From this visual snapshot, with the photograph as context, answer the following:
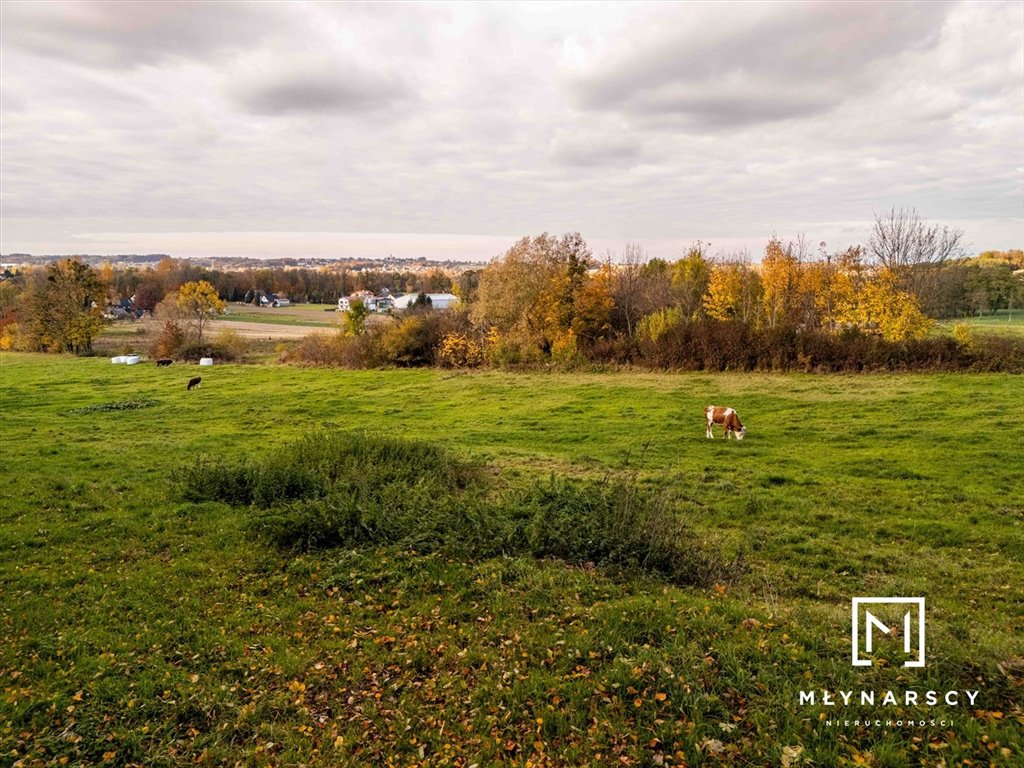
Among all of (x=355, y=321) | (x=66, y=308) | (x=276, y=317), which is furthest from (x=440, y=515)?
(x=276, y=317)

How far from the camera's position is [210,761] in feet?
16.6

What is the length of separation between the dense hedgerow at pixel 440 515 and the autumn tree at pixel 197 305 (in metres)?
48.4

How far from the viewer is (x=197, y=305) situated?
59.2m

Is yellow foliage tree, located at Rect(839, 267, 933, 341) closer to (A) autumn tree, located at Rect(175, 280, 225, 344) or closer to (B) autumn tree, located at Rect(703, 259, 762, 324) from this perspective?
(B) autumn tree, located at Rect(703, 259, 762, 324)

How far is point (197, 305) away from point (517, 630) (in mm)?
62407

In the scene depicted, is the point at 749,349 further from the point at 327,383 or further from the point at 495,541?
the point at 495,541

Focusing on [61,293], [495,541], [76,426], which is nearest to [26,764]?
[495,541]

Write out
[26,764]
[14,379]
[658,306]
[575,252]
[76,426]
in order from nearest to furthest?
[26,764] < [76,426] < [14,379] < [575,252] < [658,306]


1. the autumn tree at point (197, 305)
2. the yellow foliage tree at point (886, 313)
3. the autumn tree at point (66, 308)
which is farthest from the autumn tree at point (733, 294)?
the autumn tree at point (66, 308)

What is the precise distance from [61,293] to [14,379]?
68.2ft

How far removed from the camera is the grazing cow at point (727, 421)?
720 inches

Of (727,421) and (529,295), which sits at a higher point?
(529,295)

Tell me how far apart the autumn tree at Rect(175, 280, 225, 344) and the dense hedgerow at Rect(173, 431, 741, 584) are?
48447 mm

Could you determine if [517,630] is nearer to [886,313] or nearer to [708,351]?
[708,351]
